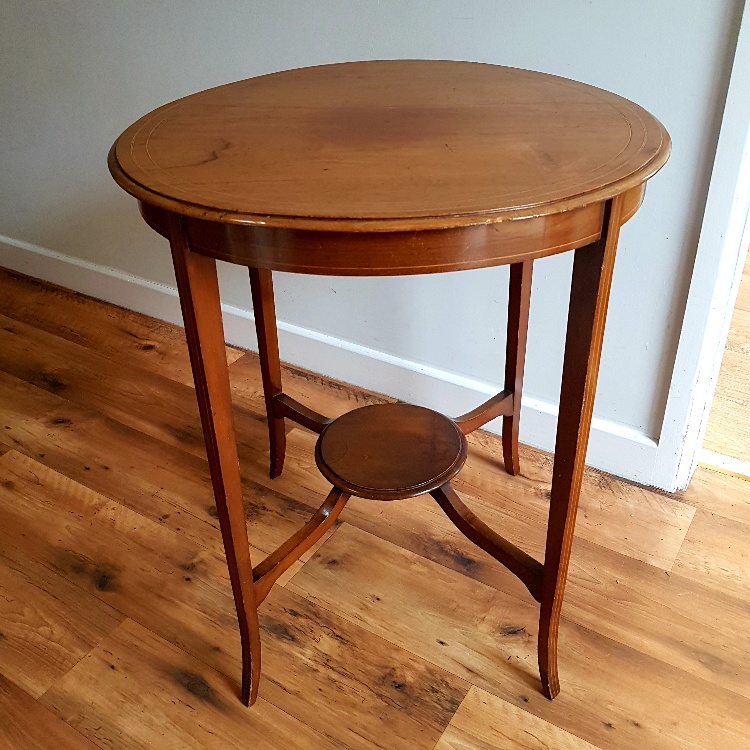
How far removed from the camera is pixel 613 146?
875 millimetres

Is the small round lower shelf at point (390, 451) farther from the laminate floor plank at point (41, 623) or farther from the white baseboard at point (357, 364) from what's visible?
the laminate floor plank at point (41, 623)

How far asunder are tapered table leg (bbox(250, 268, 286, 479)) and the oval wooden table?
291mm

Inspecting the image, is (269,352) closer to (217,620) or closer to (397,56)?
(217,620)

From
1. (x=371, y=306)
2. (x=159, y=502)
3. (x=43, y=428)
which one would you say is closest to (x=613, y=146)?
(x=371, y=306)

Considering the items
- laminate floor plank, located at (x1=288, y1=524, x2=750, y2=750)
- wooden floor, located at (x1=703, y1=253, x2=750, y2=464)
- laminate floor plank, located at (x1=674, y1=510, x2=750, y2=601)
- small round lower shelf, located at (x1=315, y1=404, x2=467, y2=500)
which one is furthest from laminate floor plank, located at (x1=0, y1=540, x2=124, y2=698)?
wooden floor, located at (x1=703, y1=253, x2=750, y2=464)

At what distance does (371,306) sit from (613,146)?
915 millimetres

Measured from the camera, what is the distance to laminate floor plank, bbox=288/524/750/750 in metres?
1.12

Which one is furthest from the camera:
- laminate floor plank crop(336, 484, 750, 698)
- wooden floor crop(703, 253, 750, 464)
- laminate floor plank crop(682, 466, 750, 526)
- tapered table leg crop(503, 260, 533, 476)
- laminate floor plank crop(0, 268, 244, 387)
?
laminate floor plank crop(0, 268, 244, 387)

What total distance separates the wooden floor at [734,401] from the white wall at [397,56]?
244 mm

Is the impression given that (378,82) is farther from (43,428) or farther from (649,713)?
(43,428)

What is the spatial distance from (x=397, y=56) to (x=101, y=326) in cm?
118

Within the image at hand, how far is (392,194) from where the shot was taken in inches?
30.5

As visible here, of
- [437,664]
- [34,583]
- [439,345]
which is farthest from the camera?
[439,345]

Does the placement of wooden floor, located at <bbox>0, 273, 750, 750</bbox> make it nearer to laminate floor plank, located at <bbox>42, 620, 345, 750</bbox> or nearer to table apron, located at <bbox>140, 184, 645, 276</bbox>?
laminate floor plank, located at <bbox>42, 620, 345, 750</bbox>
